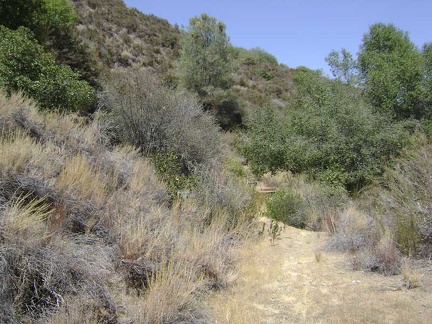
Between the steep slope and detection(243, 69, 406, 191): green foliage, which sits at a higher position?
the steep slope

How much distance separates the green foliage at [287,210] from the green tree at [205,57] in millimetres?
14863

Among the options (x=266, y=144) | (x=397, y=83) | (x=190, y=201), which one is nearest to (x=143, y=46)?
(x=266, y=144)

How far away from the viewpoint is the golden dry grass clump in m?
3.73

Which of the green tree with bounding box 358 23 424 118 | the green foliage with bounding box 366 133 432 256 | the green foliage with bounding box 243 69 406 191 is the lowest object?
the green foliage with bounding box 366 133 432 256

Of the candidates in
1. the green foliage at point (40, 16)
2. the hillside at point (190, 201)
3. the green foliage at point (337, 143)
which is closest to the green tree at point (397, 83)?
the hillside at point (190, 201)

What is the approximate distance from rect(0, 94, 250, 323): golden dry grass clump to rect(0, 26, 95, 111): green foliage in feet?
6.15

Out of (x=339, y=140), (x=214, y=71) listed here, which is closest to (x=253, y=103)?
(x=214, y=71)

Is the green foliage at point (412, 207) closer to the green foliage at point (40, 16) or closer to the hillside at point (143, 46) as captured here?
the green foliage at point (40, 16)

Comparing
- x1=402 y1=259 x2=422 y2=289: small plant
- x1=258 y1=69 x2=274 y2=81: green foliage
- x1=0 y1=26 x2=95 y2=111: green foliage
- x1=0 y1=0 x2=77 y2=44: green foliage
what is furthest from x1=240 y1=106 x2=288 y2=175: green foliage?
x1=258 y1=69 x2=274 y2=81: green foliage

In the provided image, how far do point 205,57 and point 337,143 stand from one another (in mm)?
13679

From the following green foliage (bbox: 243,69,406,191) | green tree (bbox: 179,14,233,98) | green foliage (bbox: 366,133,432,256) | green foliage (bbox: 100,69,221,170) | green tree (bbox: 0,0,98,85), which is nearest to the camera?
green foliage (bbox: 366,133,432,256)

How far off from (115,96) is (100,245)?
24.3 feet

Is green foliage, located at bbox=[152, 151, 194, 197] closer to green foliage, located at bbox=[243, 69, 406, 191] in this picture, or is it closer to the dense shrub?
the dense shrub

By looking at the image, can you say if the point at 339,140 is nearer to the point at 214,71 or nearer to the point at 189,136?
the point at 189,136
